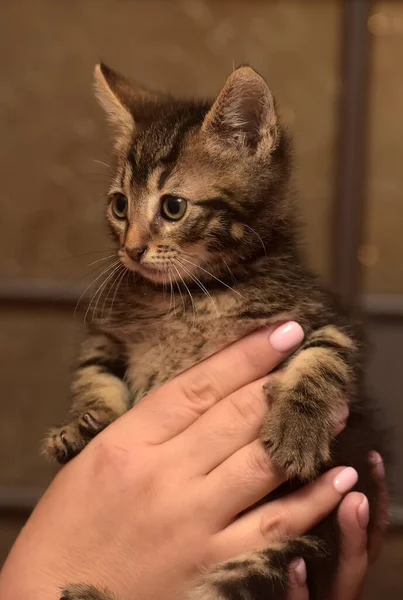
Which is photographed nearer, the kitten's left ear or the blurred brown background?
the kitten's left ear

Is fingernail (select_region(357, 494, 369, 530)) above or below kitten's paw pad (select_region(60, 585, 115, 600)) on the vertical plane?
above

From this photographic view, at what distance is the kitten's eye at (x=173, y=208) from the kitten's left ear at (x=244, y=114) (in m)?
0.14

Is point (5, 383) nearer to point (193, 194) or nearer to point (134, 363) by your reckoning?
point (134, 363)

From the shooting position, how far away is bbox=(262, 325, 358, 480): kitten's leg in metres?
0.91

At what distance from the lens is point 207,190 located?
1029 mm

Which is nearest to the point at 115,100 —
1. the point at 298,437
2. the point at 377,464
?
the point at 298,437

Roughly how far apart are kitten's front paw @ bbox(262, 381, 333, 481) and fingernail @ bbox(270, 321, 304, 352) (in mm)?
97

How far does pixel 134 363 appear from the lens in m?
1.12

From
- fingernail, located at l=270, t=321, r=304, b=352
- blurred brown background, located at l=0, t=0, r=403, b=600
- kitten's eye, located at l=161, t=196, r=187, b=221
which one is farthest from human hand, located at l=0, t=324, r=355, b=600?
blurred brown background, located at l=0, t=0, r=403, b=600

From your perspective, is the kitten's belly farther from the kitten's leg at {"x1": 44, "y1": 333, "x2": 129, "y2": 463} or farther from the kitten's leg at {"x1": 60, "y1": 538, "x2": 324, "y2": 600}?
the kitten's leg at {"x1": 60, "y1": 538, "x2": 324, "y2": 600}

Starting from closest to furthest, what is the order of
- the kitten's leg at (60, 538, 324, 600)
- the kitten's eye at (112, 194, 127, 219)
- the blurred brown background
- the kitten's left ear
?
the kitten's leg at (60, 538, 324, 600)
the kitten's left ear
the kitten's eye at (112, 194, 127, 219)
the blurred brown background

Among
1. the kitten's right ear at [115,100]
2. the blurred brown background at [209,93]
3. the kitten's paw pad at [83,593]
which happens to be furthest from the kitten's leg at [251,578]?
the blurred brown background at [209,93]

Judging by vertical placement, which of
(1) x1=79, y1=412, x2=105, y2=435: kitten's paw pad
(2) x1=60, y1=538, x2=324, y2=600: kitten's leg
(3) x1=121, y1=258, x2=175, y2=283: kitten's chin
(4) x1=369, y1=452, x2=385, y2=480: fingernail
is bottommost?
(2) x1=60, y1=538, x2=324, y2=600: kitten's leg

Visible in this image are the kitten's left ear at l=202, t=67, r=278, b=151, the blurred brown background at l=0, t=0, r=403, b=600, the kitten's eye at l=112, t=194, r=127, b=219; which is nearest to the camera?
the kitten's left ear at l=202, t=67, r=278, b=151
